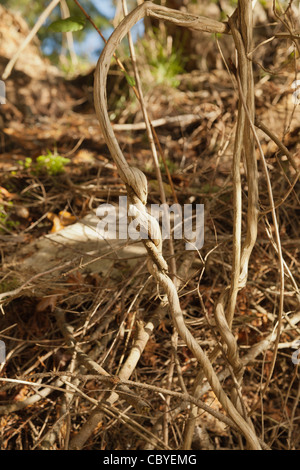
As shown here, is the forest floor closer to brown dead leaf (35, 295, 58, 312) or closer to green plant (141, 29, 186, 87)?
brown dead leaf (35, 295, 58, 312)

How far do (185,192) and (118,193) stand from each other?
16.3 inches

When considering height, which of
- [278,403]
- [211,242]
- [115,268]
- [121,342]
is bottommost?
[278,403]

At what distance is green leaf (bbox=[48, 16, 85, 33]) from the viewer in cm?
140

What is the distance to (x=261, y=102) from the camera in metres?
2.97

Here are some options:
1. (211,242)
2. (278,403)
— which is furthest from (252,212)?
(278,403)

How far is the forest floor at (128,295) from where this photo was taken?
146cm

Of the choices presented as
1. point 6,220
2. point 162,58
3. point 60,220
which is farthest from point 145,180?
→ point 162,58

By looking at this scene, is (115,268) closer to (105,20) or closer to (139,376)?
(139,376)

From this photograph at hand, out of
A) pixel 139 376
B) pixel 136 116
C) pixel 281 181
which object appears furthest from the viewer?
pixel 136 116

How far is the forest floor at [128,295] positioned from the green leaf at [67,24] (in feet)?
2.56

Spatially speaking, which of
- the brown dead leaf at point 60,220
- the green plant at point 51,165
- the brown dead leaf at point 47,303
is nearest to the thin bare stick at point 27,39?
the brown dead leaf at point 47,303

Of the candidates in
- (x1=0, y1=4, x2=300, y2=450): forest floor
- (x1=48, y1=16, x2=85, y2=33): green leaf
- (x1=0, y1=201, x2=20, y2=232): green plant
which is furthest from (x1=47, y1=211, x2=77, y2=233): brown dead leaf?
(x1=48, y1=16, x2=85, y2=33): green leaf

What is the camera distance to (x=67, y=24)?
4.65 ft

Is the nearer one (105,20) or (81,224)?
(81,224)
